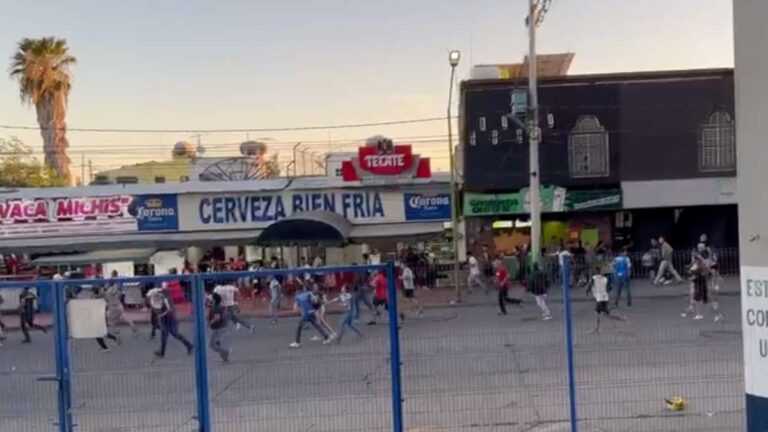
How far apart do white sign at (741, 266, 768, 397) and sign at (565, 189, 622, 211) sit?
26882 millimetres

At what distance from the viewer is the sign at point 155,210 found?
32094mm

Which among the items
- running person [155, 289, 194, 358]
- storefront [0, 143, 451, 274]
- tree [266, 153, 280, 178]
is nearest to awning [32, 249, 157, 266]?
storefront [0, 143, 451, 274]

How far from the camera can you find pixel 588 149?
31375mm

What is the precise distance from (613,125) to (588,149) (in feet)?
4.43

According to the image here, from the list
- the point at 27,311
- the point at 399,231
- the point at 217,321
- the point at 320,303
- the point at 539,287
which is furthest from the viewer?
the point at 399,231

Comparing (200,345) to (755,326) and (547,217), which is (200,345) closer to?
(755,326)

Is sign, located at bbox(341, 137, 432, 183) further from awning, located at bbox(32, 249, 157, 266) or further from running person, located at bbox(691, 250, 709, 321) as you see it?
running person, located at bbox(691, 250, 709, 321)

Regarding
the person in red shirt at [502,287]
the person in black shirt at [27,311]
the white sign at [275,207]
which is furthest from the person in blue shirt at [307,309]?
the white sign at [275,207]

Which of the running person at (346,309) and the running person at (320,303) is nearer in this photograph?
the running person at (320,303)

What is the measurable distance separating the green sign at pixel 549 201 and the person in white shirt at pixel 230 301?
77.8ft

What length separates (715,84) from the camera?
3105 cm

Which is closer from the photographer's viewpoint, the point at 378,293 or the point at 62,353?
the point at 62,353

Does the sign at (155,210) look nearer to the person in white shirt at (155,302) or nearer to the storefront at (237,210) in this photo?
the storefront at (237,210)

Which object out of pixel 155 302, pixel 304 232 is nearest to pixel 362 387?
pixel 155 302
